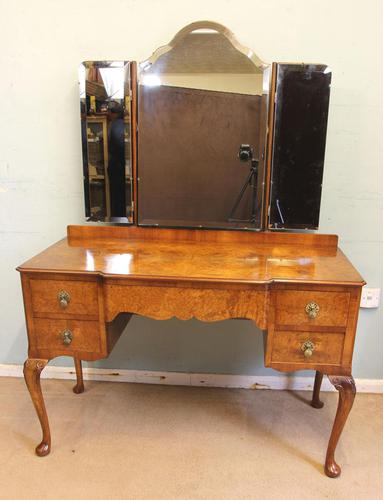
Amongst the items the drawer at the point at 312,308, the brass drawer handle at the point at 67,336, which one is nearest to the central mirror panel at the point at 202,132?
the drawer at the point at 312,308

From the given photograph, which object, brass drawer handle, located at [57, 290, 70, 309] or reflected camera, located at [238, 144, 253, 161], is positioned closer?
brass drawer handle, located at [57, 290, 70, 309]

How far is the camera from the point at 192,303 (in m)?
1.19

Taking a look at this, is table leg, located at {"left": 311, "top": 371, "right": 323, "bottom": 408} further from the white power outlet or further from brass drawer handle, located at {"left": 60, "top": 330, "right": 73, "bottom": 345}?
brass drawer handle, located at {"left": 60, "top": 330, "right": 73, "bottom": 345}

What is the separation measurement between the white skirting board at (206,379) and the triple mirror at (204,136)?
0.76 m

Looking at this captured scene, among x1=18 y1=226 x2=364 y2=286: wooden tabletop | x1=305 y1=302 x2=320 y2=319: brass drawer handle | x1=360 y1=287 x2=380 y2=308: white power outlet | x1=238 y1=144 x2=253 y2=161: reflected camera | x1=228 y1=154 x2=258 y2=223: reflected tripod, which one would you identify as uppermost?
x1=238 y1=144 x2=253 y2=161: reflected camera

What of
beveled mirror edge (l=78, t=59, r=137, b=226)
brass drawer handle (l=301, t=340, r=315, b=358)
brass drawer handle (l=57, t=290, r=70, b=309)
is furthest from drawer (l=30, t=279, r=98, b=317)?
brass drawer handle (l=301, t=340, r=315, b=358)

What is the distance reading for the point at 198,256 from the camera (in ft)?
4.44

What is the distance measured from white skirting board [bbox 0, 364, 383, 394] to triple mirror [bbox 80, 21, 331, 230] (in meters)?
0.76

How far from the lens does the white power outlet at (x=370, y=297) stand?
5.49 feet

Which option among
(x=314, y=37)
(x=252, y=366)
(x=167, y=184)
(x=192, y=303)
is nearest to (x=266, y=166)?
(x=167, y=184)

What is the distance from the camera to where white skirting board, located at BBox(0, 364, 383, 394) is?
1803 mm

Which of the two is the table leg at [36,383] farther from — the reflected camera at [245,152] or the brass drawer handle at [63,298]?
the reflected camera at [245,152]

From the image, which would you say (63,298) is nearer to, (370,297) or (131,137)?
(131,137)

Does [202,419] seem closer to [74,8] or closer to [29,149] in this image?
[29,149]
